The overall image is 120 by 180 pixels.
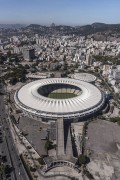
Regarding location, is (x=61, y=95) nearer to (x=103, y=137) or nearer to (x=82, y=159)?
(x=103, y=137)

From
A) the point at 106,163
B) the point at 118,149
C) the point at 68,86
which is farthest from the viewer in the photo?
the point at 68,86

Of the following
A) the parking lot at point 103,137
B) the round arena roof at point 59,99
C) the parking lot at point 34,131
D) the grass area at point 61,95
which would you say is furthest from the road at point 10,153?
the grass area at point 61,95

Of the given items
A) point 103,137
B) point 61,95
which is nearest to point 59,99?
point 61,95

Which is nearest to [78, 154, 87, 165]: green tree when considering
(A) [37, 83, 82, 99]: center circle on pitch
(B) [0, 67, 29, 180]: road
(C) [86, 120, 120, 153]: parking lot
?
(C) [86, 120, 120, 153]: parking lot

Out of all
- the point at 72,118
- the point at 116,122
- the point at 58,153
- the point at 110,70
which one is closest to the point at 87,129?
the point at 72,118

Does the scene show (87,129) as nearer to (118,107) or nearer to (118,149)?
(118,149)
